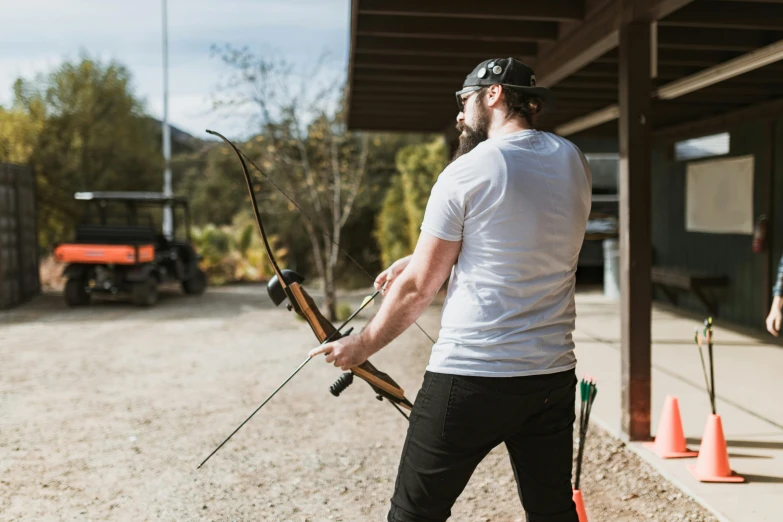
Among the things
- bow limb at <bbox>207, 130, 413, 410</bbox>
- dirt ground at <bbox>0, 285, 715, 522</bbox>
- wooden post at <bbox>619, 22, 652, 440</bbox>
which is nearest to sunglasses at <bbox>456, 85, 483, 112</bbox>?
bow limb at <bbox>207, 130, 413, 410</bbox>

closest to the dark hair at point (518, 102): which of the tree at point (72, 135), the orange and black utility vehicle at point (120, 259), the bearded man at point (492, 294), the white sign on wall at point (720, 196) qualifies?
the bearded man at point (492, 294)

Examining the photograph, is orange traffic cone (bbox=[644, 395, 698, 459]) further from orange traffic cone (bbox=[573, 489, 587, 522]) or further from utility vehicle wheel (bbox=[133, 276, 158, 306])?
utility vehicle wheel (bbox=[133, 276, 158, 306])

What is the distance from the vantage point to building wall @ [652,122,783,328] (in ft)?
27.7

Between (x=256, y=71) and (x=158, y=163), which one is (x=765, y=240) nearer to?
(x=256, y=71)

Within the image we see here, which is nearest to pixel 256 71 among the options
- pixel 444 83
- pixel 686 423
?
pixel 444 83

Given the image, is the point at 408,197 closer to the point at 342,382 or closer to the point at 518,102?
the point at 342,382

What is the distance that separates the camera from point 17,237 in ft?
43.7

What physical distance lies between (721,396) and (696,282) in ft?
13.2

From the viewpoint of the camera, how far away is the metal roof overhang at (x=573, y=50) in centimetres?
494

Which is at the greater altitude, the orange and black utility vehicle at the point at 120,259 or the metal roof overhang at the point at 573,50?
the metal roof overhang at the point at 573,50

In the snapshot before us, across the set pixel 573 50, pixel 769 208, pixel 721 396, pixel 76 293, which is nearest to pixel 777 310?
pixel 721 396

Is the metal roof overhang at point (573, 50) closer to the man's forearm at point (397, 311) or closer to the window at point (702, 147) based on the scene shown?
the window at point (702, 147)

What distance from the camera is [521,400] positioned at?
2.02 m

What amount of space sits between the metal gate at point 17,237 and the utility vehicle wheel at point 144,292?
228cm
